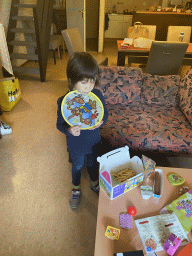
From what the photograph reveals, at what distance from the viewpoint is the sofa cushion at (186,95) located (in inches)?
74.8

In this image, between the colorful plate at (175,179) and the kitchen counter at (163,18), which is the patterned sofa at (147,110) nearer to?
the colorful plate at (175,179)

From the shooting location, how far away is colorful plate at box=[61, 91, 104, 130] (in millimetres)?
1181

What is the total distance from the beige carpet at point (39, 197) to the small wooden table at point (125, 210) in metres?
0.46

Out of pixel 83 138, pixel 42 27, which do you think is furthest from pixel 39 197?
pixel 42 27

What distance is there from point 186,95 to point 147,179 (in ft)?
3.92

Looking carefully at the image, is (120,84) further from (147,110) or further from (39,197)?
(39,197)

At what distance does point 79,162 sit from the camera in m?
1.40

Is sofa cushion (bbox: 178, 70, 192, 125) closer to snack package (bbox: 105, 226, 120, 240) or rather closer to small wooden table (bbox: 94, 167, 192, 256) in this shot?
small wooden table (bbox: 94, 167, 192, 256)

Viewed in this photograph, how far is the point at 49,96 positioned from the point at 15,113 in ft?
2.21

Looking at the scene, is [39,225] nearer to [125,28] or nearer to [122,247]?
[122,247]

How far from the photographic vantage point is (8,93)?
2656mm

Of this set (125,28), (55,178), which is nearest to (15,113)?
(55,178)

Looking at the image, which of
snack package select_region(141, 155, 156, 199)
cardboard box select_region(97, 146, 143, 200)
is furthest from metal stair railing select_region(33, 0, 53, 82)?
snack package select_region(141, 155, 156, 199)

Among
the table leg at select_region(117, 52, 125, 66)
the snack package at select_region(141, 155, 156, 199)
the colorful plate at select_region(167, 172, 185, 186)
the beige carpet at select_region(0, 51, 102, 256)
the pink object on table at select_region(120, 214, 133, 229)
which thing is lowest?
the beige carpet at select_region(0, 51, 102, 256)
